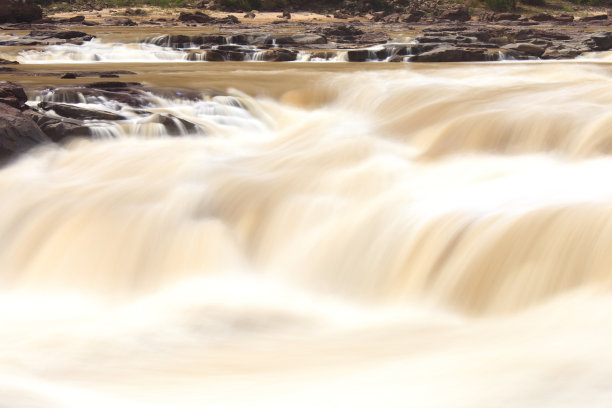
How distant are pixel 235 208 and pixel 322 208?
70 cm

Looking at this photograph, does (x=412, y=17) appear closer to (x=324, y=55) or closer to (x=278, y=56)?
(x=324, y=55)

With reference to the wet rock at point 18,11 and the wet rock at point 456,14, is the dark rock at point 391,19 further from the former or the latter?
the wet rock at point 18,11

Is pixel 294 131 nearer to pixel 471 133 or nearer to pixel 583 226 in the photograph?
pixel 471 133

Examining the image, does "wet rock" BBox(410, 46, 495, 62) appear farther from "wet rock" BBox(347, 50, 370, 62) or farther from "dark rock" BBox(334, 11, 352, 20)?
"dark rock" BBox(334, 11, 352, 20)

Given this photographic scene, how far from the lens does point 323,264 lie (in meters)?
5.01

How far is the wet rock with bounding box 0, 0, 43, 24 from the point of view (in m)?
25.3

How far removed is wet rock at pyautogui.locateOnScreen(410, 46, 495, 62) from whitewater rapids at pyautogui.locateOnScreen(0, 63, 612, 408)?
6723 mm

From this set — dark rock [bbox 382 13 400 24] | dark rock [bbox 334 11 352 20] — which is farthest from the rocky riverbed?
dark rock [bbox 334 11 352 20]

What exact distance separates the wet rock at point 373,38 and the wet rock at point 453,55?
12.6ft

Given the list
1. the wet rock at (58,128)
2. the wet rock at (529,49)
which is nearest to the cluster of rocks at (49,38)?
the wet rock at (529,49)

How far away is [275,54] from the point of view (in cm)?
1564

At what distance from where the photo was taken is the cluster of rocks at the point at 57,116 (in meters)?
6.62

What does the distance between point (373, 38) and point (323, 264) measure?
1583 centimetres

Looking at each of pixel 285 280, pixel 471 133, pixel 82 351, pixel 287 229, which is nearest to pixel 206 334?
pixel 82 351
